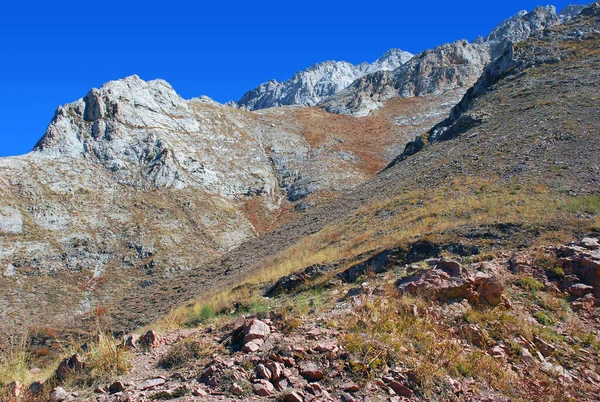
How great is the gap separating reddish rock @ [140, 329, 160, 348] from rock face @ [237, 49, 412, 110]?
153072 mm

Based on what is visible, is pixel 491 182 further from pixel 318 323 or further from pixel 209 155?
pixel 209 155

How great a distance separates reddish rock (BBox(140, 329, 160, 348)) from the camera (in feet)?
22.6

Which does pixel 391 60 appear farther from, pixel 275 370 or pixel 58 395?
pixel 58 395

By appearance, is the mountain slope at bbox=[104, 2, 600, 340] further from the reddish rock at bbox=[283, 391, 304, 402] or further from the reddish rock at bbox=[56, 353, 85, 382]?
the reddish rock at bbox=[56, 353, 85, 382]

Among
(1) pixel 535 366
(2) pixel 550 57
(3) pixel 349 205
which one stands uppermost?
(2) pixel 550 57

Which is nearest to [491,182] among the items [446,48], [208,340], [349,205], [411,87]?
[349,205]

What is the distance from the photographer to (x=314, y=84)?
567 feet

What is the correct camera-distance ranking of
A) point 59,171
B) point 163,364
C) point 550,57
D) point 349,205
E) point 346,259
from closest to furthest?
point 163,364
point 346,259
point 349,205
point 550,57
point 59,171

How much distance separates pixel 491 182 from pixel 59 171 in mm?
36795

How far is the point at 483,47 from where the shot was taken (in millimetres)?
101875

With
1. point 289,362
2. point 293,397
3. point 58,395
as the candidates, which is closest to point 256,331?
point 289,362

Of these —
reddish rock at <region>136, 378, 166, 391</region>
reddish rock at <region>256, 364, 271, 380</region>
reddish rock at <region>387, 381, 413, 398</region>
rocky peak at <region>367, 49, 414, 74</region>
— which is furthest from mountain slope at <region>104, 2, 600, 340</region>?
rocky peak at <region>367, 49, 414, 74</region>

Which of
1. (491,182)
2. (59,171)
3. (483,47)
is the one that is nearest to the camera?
(491,182)

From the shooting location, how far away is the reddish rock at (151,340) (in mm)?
6902
